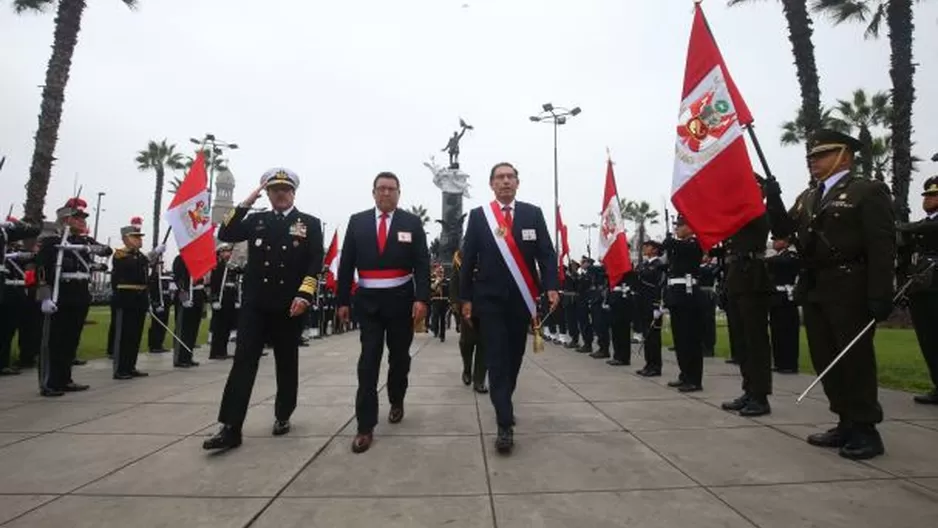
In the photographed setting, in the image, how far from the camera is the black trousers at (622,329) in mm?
9719

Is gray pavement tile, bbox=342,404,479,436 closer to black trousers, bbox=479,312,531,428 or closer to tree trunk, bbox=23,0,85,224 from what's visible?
black trousers, bbox=479,312,531,428

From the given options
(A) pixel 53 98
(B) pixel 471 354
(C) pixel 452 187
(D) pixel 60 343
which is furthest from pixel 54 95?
(C) pixel 452 187

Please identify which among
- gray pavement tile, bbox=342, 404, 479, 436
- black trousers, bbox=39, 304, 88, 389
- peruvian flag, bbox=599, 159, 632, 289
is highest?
peruvian flag, bbox=599, 159, 632, 289

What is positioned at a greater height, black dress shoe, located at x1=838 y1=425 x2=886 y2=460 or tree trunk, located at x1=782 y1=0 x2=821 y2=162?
tree trunk, located at x1=782 y1=0 x2=821 y2=162

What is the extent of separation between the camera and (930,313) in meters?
5.95

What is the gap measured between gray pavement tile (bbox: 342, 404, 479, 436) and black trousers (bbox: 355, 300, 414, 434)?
282mm

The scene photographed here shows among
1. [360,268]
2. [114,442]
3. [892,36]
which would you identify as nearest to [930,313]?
[360,268]

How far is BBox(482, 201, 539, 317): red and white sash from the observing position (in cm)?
460

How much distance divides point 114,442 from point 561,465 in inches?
132

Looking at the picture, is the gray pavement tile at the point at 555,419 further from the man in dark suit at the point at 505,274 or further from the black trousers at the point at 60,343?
the black trousers at the point at 60,343

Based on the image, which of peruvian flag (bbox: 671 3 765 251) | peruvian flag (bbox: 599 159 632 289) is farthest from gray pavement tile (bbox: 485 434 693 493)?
peruvian flag (bbox: 599 159 632 289)

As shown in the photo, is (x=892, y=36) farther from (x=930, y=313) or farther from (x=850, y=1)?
(x=930, y=313)

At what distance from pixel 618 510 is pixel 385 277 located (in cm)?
259

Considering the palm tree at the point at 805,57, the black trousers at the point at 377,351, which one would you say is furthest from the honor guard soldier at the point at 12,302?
the palm tree at the point at 805,57
